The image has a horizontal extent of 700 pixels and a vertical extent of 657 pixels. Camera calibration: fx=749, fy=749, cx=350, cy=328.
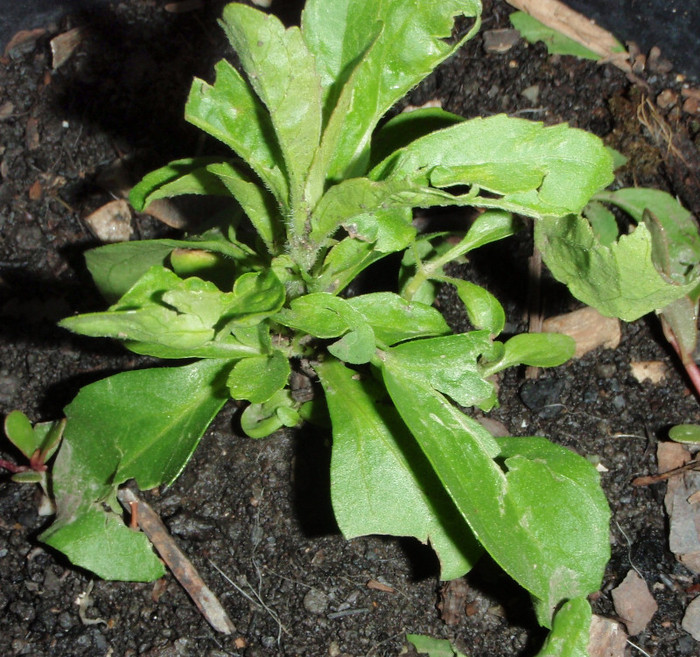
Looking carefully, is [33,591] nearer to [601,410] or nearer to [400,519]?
[400,519]

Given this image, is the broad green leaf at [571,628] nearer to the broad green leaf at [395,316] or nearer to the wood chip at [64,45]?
the broad green leaf at [395,316]

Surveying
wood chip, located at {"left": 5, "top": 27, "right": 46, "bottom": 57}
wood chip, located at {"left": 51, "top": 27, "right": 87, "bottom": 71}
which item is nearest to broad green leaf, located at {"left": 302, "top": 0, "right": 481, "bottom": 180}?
wood chip, located at {"left": 51, "top": 27, "right": 87, "bottom": 71}

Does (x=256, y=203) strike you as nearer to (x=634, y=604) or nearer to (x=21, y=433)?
(x=21, y=433)

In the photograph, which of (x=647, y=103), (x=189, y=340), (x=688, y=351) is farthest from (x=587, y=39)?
(x=189, y=340)


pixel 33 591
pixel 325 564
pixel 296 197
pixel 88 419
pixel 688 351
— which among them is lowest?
pixel 33 591

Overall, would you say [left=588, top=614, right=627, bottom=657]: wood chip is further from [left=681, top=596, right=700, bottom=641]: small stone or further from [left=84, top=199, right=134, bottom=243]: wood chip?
[left=84, top=199, right=134, bottom=243]: wood chip

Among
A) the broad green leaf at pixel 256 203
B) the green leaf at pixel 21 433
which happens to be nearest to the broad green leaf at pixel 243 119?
the broad green leaf at pixel 256 203
